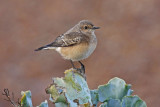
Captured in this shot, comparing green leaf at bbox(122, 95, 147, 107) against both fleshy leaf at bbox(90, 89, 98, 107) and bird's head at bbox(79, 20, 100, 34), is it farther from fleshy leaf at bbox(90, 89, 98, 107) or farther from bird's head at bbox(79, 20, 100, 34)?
bird's head at bbox(79, 20, 100, 34)

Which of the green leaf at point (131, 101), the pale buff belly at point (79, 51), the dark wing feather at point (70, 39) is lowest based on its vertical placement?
the green leaf at point (131, 101)

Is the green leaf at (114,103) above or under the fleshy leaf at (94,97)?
under

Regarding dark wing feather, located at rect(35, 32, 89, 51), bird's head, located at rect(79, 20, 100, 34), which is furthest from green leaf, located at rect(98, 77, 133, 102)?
bird's head, located at rect(79, 20, 100, 34)

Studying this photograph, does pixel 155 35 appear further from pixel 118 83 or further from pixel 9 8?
pixel 118 83

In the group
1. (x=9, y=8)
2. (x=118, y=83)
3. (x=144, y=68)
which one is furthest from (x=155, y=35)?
(x=118, y=83)

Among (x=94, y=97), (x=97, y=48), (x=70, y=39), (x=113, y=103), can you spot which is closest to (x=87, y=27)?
(x=70, y=39)

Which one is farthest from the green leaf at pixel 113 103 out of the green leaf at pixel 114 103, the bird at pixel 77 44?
the bird at pixel 77 44

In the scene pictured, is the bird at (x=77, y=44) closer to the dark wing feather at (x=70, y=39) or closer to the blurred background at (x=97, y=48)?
the dark wing feather at (x=70, y=39)

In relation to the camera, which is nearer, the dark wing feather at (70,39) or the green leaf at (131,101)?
the green leaf at (131,101)
